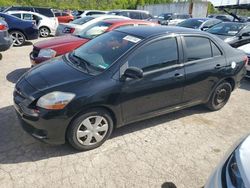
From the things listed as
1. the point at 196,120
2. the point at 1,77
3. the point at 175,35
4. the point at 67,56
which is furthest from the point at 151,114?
the point at 1,77

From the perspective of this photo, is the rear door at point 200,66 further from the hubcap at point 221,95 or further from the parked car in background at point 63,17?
the parked car in background at point 63,17

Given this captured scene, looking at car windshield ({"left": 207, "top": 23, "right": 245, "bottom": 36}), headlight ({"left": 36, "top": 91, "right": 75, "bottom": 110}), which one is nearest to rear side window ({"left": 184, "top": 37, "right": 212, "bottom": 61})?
headlight ({"left": 36, "top": 91, "right": 75, "bottom": 110})

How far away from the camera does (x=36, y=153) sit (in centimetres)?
319

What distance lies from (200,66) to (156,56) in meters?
0.91

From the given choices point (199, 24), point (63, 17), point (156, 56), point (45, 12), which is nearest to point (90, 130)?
point (156, 56)

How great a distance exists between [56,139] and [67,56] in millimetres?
1549

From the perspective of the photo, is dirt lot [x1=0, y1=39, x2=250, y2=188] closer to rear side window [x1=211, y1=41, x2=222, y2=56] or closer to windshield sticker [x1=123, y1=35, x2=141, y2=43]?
rear side window [x1=211, y1=41, x2=222, y2=56]

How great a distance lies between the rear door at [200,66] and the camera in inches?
154

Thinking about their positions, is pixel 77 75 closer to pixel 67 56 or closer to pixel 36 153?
pixel 67 56

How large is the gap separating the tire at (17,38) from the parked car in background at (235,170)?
9.87 meters

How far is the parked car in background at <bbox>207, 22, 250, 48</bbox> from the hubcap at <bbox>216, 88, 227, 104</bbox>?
13.6 feet

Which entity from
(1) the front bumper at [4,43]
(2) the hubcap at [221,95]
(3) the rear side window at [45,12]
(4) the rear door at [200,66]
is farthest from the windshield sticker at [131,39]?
(3) the rear side window at [45,12]

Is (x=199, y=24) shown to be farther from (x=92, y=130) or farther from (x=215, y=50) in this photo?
(x=92, y=130)

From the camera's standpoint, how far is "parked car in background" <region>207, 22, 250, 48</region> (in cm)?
823
